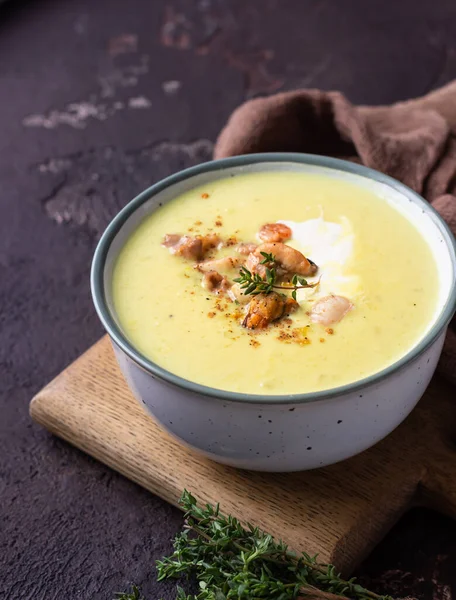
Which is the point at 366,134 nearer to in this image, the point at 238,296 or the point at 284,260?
the point at 284,260

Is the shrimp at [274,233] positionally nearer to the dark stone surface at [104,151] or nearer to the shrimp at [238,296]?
the shrimp at [238,296]

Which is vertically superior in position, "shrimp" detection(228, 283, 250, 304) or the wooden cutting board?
"shrimp" detection(228, 283, 250, 304)

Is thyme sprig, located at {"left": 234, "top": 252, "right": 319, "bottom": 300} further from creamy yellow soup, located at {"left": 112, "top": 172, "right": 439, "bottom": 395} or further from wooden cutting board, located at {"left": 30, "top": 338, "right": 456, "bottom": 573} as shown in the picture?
wooden cutting board, located at {"left": 30, "top": 338, "right": 456, "bottom": 573}

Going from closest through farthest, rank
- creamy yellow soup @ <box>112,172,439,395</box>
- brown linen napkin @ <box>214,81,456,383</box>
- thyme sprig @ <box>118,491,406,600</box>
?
1. thyme sprig @ <box>118,491,406,600</box>
2. creamy yellow soup @ <box>112,172,439,395</box>
3. brown linen napkin @ <box>214,81,456,383</box>

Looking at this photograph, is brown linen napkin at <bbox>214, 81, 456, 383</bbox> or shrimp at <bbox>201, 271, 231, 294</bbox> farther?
brown linen napkin at <bbox>214, 81, 456, 383</bbox>

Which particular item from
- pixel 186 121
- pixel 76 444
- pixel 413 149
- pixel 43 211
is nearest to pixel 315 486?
pixel 76 444

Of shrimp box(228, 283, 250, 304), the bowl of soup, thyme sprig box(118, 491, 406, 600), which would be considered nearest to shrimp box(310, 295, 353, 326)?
the bowl of soup
